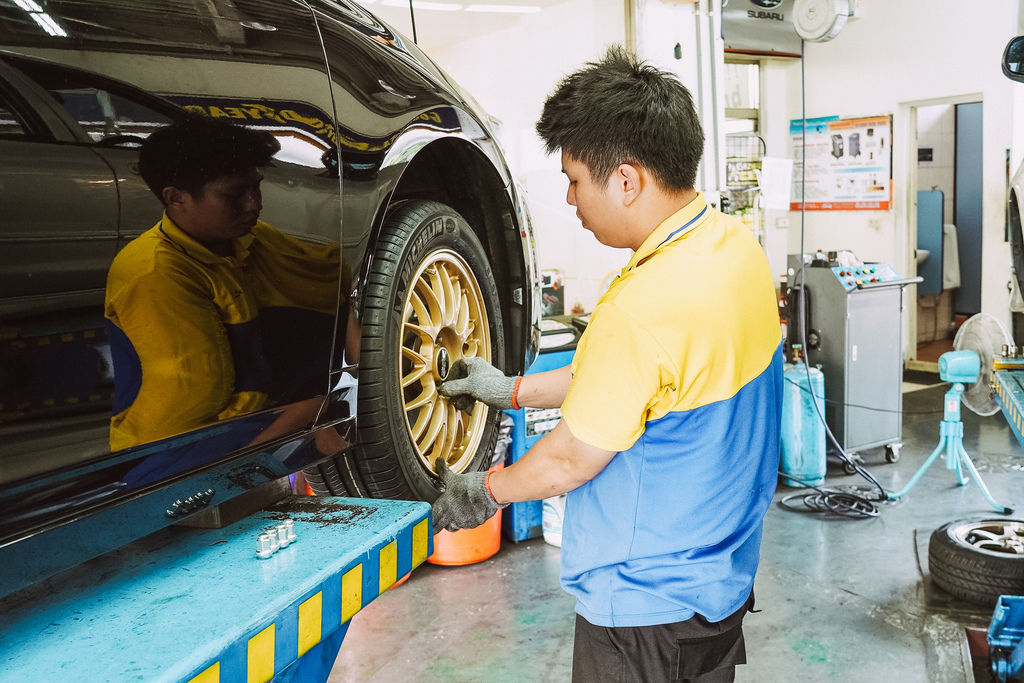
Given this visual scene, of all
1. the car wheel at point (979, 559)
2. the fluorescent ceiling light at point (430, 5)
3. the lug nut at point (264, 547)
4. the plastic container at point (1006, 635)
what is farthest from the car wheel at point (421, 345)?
the fluorescent ceiling light at point (430, 5)

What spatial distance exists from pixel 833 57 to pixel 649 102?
23.0ft

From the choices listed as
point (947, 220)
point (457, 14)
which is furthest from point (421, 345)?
point (947, 220)

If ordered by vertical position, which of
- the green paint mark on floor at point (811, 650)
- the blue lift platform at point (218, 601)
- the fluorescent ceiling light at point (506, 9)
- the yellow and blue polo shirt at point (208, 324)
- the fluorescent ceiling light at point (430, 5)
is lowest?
the green paint mark on floor at point (811, 650)

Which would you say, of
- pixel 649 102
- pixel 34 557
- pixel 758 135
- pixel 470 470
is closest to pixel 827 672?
pixel 470 470

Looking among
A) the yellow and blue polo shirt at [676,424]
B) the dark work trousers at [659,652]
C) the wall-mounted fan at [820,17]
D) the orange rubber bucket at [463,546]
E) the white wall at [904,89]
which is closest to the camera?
the yellow and blue polo shirt at [676,424]

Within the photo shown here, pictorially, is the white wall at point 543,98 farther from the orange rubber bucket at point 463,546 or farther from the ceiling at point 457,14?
the orange rubber bucket at point 463,546

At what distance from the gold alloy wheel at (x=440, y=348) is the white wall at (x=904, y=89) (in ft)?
20.3

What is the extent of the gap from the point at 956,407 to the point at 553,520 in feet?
6.75

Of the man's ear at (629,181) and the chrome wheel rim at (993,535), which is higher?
the man's ear at (629,181)

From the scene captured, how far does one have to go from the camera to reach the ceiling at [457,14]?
19.3 feet

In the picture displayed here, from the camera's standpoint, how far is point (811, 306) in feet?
17.3

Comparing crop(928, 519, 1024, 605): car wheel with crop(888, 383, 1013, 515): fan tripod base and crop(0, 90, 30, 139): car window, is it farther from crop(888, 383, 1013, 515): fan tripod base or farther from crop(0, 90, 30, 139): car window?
crop(0, 90, 30, 139): car window

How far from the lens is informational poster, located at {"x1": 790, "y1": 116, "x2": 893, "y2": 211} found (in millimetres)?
7332

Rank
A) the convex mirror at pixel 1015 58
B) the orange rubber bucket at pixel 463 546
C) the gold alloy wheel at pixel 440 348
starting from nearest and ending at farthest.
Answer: the gold alloy wheel at pixel 440 348 < the convex mirror at pixel 1015 58 < the orange rubber bucket at pixel 463 546
